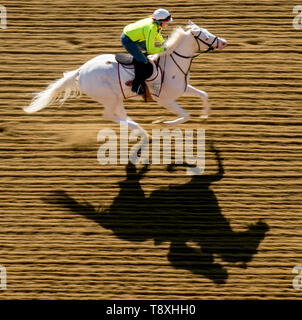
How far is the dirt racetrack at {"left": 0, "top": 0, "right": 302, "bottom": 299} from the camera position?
26.0ft

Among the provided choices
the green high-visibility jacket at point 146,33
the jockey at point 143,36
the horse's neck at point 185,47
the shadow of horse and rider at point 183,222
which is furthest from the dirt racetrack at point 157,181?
the green high-visibility jacket at point 146,33

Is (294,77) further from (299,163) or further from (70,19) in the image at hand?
(70,19)

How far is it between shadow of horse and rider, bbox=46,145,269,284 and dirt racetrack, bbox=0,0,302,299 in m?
0.02

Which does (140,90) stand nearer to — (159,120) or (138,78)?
(138,78)

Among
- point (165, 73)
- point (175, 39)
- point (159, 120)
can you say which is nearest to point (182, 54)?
point (175, 39)

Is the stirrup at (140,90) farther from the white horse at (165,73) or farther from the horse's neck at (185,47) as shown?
the horse's neck at (185,47)

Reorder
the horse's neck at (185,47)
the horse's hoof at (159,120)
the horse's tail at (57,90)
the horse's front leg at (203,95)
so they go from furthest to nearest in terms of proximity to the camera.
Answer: the horse's hoof at (159,120), the horse's front leg at (203,95), the horse's tail at (57,90), the horse's neck at (185,47)

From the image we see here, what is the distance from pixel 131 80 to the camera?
26.6 feet

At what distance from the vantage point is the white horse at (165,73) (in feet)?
26.6

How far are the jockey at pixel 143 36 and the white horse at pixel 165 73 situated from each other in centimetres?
32

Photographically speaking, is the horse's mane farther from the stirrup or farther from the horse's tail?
the horse's tail

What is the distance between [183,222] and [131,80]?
2.50 meters

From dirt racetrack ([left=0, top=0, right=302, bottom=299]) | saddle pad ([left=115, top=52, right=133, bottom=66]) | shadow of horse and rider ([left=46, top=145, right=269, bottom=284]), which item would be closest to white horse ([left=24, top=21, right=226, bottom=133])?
saddle pad ([left=115, top=52, right=133, bottom=66])

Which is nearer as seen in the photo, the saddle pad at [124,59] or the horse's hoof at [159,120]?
the saddle pad at [124,59]
